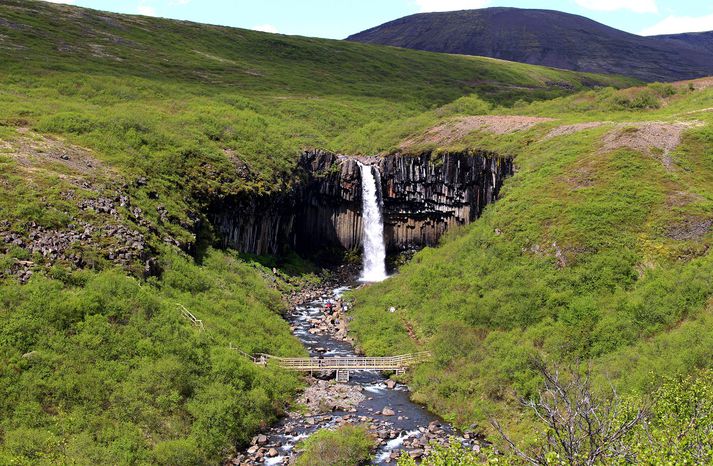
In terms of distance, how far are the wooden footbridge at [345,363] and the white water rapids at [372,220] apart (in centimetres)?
3066

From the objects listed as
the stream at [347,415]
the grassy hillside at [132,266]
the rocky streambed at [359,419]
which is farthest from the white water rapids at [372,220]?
the rocky streambed at [359,419]

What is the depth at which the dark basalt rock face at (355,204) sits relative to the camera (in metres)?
64.5

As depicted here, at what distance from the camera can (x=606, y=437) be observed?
55.6 feet

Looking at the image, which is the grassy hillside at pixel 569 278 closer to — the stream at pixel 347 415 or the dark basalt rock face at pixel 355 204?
the stream at pixel 347 415

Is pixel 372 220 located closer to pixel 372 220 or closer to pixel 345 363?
pixel 372 220

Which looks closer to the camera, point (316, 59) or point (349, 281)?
point (349, 281)

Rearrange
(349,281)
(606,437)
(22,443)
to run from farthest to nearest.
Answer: (349,281) < (22,443) < (606,437)

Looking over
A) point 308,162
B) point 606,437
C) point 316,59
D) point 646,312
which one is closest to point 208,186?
point 308,162

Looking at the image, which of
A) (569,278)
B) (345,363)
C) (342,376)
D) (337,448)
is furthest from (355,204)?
(337,448)

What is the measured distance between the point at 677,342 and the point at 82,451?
2900 centimetres

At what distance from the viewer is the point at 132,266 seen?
4194 centimetres

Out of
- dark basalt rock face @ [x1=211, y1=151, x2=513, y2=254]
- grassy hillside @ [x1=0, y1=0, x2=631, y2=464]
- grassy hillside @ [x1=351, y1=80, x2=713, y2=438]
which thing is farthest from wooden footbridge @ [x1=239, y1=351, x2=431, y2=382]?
dark basalt rock face @ [x1=211, y1=151, x2=513, y2=254]

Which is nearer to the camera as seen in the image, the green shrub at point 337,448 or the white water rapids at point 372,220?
the green shrub at point 337,448

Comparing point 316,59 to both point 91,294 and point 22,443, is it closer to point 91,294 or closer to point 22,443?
point 91,294
